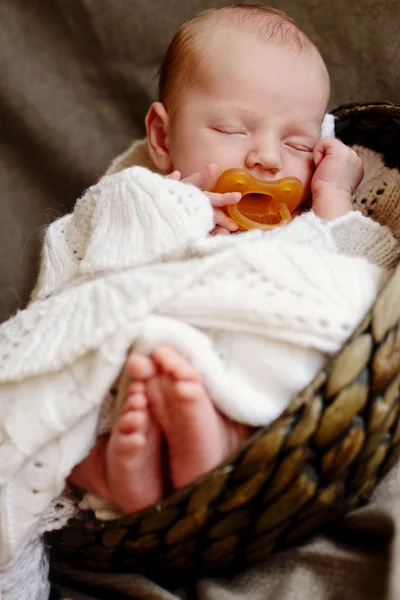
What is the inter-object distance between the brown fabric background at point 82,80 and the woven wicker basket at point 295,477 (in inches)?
23.3

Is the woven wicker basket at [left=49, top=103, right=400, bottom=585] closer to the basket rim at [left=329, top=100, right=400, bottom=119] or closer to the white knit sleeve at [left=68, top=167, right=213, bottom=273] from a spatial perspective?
the white knit sleeve at [left=68, top=167, right=213, bottom=273]

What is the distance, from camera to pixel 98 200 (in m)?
0.76

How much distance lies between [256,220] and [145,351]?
36 cm

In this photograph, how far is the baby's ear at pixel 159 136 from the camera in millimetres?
953

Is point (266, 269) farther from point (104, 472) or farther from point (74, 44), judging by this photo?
point (74, 44)

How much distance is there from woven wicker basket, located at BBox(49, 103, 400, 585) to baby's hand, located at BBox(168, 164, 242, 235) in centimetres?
29

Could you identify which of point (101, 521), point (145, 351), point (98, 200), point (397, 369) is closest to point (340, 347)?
point (397, 369)

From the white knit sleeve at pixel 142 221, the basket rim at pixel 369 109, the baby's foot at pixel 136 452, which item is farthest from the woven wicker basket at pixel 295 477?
the basket rim at pixel 369 109

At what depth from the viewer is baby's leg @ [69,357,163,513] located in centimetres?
51

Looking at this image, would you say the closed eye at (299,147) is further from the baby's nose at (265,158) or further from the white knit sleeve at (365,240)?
the white knit sleeve at (365,240)

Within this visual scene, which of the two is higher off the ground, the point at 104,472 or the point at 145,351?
the point at 145,351

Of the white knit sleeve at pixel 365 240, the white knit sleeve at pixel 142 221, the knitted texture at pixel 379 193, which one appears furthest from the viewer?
the knitted texture at pixel 379 193

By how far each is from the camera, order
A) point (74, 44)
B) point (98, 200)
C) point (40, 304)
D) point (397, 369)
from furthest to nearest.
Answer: point (74, 44) → point (98, 200) → point (40, 304) → point (397, 369)

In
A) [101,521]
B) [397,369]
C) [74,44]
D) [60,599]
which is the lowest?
[60,599]
